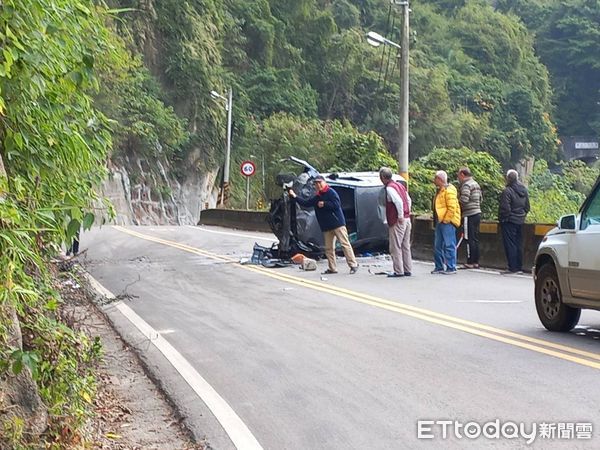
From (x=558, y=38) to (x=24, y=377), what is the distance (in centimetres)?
8153

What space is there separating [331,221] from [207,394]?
953 centimetres

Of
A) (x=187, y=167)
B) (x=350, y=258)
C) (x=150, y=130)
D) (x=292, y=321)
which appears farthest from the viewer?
(x=187, y=167)

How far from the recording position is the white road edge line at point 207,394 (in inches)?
241

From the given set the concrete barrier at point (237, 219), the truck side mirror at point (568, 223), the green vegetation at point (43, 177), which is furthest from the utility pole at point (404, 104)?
the green vegetation at point (43, 177)

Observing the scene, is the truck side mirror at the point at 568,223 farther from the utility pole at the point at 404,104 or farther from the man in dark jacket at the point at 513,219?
the utility pole at the point at 404,104

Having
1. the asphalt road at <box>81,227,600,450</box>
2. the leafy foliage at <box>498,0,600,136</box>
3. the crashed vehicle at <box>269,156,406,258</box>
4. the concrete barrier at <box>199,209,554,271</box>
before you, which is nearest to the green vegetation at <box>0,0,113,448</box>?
the asphalt road at <box>81,227,600,450</box>

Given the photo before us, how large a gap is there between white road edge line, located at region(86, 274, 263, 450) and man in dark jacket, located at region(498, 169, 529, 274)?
7896mm

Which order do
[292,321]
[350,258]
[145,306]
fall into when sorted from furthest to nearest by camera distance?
1. [350,258]
2. [145,306]
3. [292,321]

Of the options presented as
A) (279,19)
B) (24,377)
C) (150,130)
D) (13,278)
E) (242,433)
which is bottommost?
(242,433)

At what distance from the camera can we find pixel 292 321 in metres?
10.8

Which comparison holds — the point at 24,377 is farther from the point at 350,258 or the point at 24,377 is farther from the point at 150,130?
the point at 150,130

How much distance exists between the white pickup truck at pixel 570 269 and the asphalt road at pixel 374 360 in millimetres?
247

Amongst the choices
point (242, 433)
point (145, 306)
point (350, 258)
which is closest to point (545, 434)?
point (242, 433)

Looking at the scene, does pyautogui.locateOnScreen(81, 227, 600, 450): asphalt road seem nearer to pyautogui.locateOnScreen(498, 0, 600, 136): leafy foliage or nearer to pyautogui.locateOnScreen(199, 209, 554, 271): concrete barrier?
pyautogui.locateOnScreen(199, 209, 554, 271): concrete barrier
